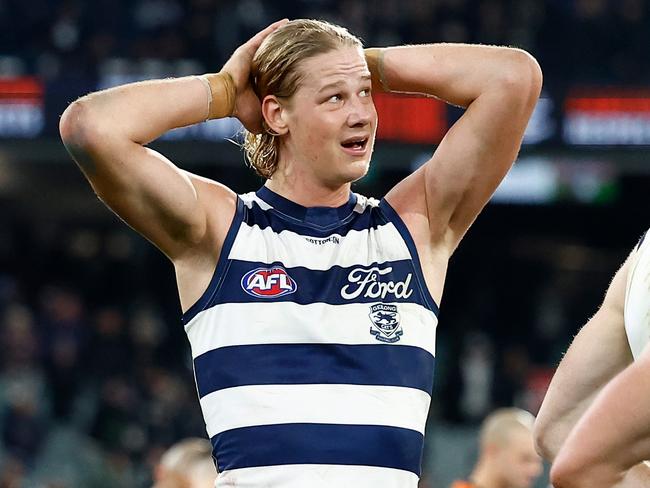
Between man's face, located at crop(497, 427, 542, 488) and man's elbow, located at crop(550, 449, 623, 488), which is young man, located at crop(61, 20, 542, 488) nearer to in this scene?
man's elbow, located at crop(550, 449, 623, 488)

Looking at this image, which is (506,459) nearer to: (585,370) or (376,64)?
(376,64)

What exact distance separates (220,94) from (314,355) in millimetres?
686

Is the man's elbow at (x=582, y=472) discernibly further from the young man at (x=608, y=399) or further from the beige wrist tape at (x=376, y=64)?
the beige wrist tape at (x=376, y=64)

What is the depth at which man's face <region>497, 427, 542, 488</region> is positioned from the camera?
6.35m

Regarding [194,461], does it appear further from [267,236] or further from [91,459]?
[91,459]

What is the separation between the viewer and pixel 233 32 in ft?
39.9

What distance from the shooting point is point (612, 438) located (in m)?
2.20

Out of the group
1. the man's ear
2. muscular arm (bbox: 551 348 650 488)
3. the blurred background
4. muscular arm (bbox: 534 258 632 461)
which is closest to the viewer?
muscular arm (bbox: 551 348 650 488)

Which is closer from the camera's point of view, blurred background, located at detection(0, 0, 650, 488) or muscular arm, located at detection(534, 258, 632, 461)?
muscular arm, located at detection(534, 258, 632, 461)

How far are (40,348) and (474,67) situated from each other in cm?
995

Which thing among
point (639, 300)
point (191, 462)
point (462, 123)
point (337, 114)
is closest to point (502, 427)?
point (191, 462)

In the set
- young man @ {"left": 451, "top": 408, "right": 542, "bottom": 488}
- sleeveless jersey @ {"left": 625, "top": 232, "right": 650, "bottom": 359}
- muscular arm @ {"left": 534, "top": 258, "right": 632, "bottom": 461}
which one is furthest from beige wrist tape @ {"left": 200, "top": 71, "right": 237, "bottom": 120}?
young man @ {"left": 451, "top": 408, "right": 542, "bottom": 488}

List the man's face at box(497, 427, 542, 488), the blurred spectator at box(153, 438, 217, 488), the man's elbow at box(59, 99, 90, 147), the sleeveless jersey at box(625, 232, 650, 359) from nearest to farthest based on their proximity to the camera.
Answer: the sleeveless jersey at box(625, 232, 650, 359) < the man's elbow at box(59, 99, 90, 147) < the blurred spectator at box(153, 438, 217, 488) < the man's face at box(497, 427, 542, 488)

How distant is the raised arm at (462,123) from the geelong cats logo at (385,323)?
232 mm
